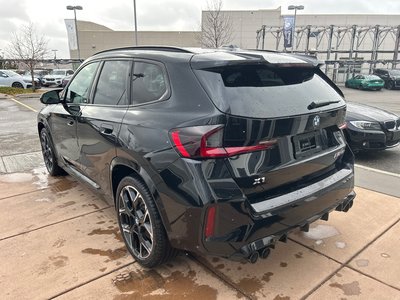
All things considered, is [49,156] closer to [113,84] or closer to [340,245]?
[113,84]

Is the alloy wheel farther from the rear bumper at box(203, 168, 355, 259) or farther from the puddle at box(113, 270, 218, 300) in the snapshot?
the rear bumper at box(203, 168, 355, 259)

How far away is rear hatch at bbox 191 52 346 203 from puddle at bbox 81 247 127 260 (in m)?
1.42

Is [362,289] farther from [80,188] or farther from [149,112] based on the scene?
[80,188]

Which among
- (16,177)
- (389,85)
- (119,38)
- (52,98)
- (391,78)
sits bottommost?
(389,85)

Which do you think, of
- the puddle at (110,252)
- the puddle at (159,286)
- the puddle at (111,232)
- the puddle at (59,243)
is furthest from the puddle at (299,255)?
the puddle at (59,243)

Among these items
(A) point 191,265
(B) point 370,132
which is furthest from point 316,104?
(B) point 370,132

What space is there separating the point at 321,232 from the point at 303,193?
1093 mm

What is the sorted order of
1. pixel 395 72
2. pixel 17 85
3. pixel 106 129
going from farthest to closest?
1. pixel 395 72
2. pixel 17 85
3. pixel 106 129

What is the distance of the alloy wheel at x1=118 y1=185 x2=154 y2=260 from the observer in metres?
2.67

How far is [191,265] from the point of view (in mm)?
2816

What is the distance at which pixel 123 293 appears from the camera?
2496mm

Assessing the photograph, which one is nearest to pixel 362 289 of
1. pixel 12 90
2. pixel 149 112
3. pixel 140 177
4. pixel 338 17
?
pixel 140 177

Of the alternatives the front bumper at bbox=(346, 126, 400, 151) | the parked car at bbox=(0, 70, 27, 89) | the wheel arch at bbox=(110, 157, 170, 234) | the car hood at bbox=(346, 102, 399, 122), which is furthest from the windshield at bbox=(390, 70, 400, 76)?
the wheel arch at bbox=(110, 157, 170, 234)

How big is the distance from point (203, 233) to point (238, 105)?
84 centimetres
